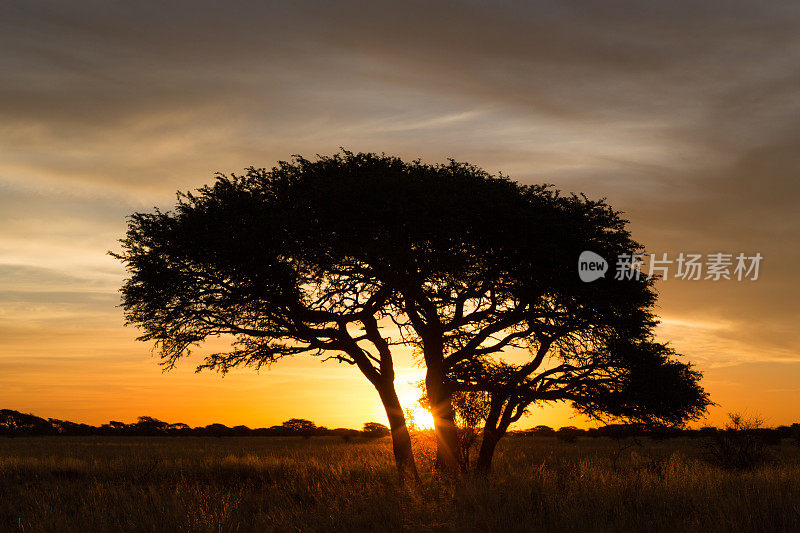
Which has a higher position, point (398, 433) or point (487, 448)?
point (398, 433)

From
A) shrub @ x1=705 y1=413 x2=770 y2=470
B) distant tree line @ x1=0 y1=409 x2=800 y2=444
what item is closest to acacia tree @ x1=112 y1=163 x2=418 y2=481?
shrub @ x1=705 y1=413 x2=770 y2=470

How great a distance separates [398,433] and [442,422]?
4.69ft

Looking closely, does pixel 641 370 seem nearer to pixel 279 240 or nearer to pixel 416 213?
pixel 416 213

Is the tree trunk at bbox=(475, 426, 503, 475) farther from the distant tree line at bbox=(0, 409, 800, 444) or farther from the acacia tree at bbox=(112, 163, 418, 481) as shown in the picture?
the distant tree line at bbox=(0, 409, 800, 444)

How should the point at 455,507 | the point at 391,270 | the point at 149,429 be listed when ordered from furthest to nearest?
1. the point at 149,429
2. the point at 391,270
3. the point at 455,507

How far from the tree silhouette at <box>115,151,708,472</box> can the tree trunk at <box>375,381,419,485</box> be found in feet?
0.17

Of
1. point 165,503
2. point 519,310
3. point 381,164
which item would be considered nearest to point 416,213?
point 381,164

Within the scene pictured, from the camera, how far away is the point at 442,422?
73.8 ft

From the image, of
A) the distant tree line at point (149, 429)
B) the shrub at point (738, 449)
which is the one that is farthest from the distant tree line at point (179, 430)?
the shrub at point (738, 449)

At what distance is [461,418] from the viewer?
917 inches

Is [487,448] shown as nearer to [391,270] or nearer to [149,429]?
[391,270]

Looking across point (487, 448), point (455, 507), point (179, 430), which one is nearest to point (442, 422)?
point (487, 448)

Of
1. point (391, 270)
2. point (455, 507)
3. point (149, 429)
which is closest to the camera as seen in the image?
point (455, 507)

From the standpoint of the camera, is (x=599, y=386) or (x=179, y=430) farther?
(x=179, y=430)
